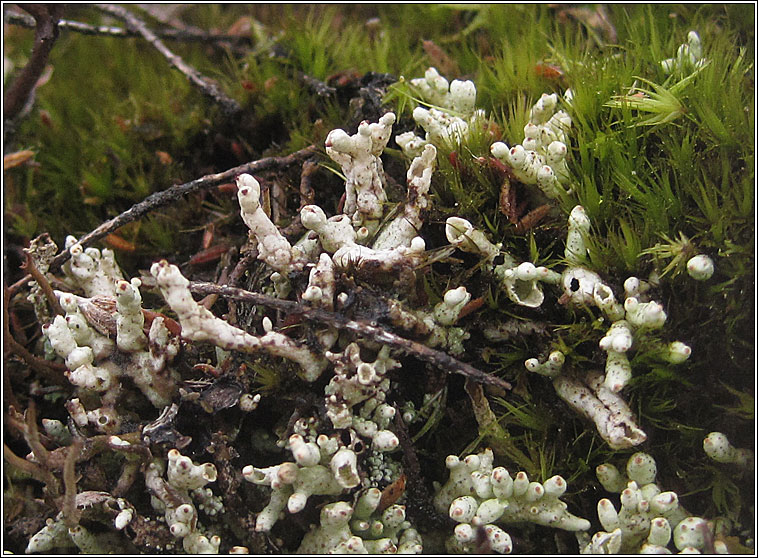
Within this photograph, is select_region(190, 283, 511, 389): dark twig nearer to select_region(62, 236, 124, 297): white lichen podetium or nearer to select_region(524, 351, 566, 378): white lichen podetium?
select_region(524, 351, 566, 378): white lichen podetium

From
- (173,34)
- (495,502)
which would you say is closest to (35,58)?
(173,34)

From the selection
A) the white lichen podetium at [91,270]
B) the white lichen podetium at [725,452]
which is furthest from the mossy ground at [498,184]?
the white lichen podetium at [91,270]

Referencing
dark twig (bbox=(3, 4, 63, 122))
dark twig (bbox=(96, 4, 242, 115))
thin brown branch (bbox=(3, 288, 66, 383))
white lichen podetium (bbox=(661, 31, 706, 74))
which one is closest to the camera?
thin brown branch (bbox=(3, 288, 66, 383))

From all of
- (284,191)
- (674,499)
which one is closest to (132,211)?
(284,191)

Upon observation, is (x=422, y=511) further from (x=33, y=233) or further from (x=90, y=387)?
(x=33, y=233)

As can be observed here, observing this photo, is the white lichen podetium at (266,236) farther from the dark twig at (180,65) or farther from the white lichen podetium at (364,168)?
the dark twig at (180,65)

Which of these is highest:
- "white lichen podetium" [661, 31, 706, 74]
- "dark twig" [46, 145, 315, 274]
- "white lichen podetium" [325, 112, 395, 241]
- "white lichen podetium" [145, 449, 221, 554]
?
"white lichen podetium" [661, 31, 706, 74]

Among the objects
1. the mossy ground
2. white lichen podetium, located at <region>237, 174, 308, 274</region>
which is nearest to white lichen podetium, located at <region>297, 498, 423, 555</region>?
the mossy ground
